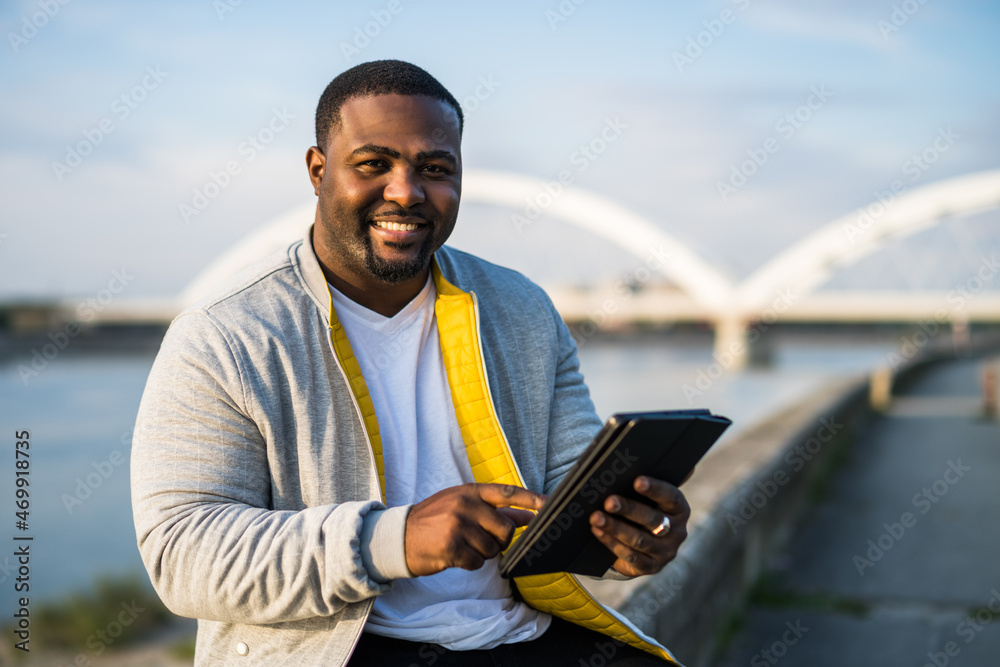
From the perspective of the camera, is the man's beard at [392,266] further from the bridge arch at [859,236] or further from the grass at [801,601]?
the bridge arch at [859,236]

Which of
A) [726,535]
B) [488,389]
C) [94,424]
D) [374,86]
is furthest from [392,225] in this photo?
[94,424]

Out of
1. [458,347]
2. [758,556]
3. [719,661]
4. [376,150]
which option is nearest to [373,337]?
[458,347]

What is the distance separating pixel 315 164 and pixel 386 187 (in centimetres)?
25

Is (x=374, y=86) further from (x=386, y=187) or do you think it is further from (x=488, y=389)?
Result: (x=488, y=389)

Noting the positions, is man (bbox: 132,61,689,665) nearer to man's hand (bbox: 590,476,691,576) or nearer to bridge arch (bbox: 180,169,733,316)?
man's hand (bbox: 590,476,691,576)

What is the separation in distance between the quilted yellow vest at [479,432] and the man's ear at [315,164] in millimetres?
374

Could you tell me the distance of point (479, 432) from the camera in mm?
1746

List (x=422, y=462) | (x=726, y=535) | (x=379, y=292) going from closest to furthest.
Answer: (x=422, y=462)
(x=379, y=292)
(x=726, y=535)

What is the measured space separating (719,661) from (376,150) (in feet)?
8.93

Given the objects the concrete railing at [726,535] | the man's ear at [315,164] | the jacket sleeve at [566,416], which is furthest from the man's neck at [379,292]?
the concrete railing at [726,535]

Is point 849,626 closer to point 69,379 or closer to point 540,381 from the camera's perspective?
point 540,381

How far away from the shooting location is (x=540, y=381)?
192 centimetres

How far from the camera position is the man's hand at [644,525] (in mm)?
1451

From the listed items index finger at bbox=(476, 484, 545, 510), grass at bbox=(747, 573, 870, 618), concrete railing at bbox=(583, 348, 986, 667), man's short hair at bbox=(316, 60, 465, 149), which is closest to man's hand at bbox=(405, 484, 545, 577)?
index finger at bbox=(476, 484, 545, 510)
